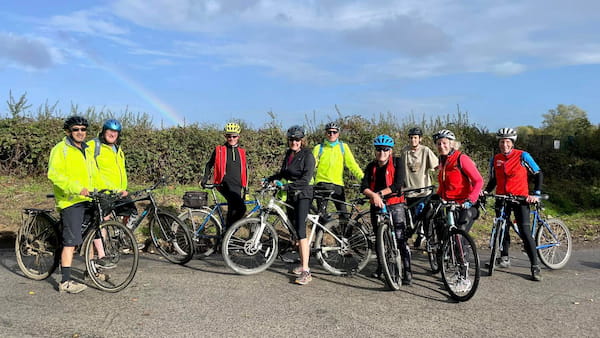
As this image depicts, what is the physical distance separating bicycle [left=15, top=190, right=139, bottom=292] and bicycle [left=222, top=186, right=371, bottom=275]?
137 centimetres

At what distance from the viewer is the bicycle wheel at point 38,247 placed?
5871mm

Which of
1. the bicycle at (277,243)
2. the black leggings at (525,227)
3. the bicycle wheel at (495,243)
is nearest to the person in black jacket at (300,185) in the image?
the bicycle at (277,243)

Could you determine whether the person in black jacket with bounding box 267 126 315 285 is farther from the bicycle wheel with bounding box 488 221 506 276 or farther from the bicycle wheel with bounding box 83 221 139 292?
the bicycle wheel with bounding box 488 221 506 276

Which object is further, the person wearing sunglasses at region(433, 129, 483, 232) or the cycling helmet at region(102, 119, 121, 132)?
the cycling helmet at region(102, 119, 121, 132)

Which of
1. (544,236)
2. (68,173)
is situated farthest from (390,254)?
(68,173)

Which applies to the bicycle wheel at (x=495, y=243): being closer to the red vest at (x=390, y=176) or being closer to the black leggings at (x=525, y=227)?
the black leggings at (x=525, y=227)

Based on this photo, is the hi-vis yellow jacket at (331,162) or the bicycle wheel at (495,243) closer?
the bicycle wheel at (495,243)

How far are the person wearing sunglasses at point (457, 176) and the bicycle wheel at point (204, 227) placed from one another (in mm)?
3533

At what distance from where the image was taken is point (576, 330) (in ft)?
14.1

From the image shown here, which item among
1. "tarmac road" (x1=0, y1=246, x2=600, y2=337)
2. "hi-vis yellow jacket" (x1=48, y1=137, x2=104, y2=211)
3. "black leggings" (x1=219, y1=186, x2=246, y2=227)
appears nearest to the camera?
"tarmac road" (x1=0, y1=246, x2=600, y2=337)

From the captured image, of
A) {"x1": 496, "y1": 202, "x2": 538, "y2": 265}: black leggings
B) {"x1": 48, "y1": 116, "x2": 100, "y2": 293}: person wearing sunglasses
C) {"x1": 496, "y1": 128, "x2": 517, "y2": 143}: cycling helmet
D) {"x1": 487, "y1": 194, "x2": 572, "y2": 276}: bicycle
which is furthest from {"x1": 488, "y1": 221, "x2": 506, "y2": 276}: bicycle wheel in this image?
{"x1": 48, "y1": 116, "x2": 100, "y2": 293}: person wearing sunglasses

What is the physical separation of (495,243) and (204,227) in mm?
4320

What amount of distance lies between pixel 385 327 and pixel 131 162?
9.30m

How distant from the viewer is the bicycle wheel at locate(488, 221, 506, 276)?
243 inches
